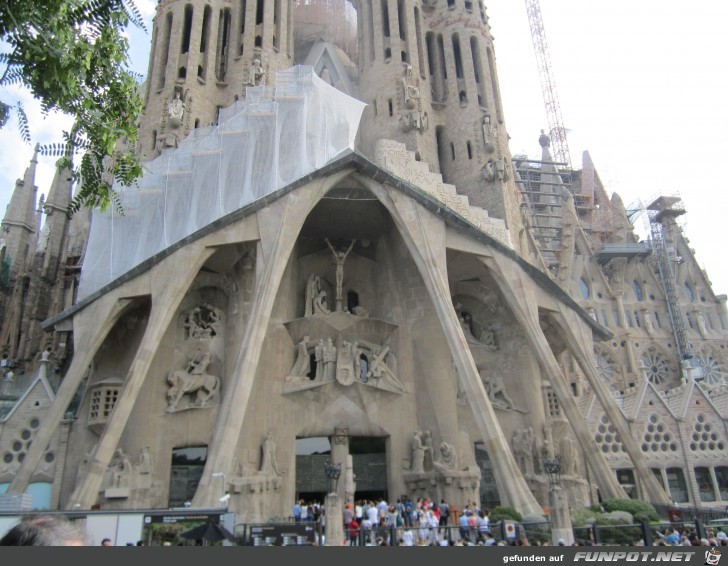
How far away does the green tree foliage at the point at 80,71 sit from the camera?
17.4 feet

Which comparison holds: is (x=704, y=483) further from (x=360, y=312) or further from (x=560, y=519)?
(x=560, y=519)

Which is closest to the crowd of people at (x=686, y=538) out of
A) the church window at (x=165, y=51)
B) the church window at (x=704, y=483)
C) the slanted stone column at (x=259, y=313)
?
the slanted stone column at (x=259, y=313)

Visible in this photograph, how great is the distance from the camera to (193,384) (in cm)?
1928

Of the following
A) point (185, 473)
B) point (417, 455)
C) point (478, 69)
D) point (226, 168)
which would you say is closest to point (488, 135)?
point (478, 69)

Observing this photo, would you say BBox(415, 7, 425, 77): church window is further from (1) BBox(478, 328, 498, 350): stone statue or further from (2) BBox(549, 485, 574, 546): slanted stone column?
(2) BBox(549, 485, 574, 546): slanted stone column

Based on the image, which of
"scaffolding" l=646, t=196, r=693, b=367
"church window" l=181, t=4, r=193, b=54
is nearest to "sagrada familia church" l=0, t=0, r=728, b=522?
"church window" l=181, t=4, r=193, b=54

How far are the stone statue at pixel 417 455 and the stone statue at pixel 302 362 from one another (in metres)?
4.15

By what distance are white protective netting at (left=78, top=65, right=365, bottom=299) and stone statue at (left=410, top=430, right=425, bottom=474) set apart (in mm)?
9214

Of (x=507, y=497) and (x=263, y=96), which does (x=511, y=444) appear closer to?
(x=507, y=497)

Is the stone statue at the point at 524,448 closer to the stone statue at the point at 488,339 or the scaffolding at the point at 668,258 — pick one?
the stone statue at the point at 488,339

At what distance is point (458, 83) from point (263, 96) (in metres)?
10.1

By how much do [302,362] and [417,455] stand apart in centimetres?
479

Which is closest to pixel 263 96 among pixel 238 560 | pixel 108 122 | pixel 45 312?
pixel 45 312

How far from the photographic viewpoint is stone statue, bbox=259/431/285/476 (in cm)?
1831
